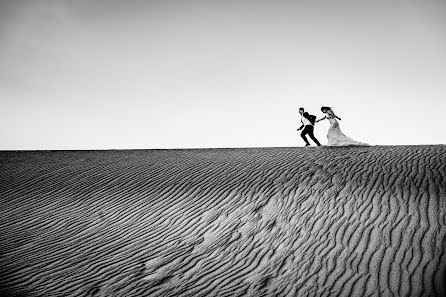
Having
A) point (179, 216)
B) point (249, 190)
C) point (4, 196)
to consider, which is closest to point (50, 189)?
point (4, 196)

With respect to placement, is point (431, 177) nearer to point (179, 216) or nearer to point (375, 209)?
point (375, 209)

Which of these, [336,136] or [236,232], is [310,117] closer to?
[336,136]

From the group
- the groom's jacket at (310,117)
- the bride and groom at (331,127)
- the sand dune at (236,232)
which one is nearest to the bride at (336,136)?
the bride and groom at (331,127)

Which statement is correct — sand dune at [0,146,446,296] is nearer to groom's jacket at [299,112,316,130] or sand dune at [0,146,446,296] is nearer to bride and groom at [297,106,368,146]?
bride and groom at [297,106,368,146]

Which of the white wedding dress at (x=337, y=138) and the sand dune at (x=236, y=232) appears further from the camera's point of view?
the white wedding dress at (x=337, y=138)

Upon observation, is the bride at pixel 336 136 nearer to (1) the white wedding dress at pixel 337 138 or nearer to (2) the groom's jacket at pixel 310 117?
(1) the white wedding dress at pixel 337 138

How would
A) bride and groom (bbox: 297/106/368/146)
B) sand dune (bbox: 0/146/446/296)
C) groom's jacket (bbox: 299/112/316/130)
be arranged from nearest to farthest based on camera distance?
sand dune (bbox: 0/146/446/296) < bride and groom (bbox: 297/106/368/146) < groom's jacket (bbox: 299/112/316/130)

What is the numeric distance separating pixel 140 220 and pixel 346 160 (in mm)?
6498

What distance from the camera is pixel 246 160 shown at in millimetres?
11258

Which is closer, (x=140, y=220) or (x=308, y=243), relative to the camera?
(x=308, y=243)

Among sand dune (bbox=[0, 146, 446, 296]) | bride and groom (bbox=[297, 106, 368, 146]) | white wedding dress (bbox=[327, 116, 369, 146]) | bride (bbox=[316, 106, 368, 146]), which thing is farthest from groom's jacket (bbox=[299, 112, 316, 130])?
sand dune (bbox=[0, 146, 446, 296])

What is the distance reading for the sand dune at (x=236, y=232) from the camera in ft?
13.6

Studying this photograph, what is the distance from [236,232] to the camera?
18.4ft

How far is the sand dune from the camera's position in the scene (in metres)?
4.15
